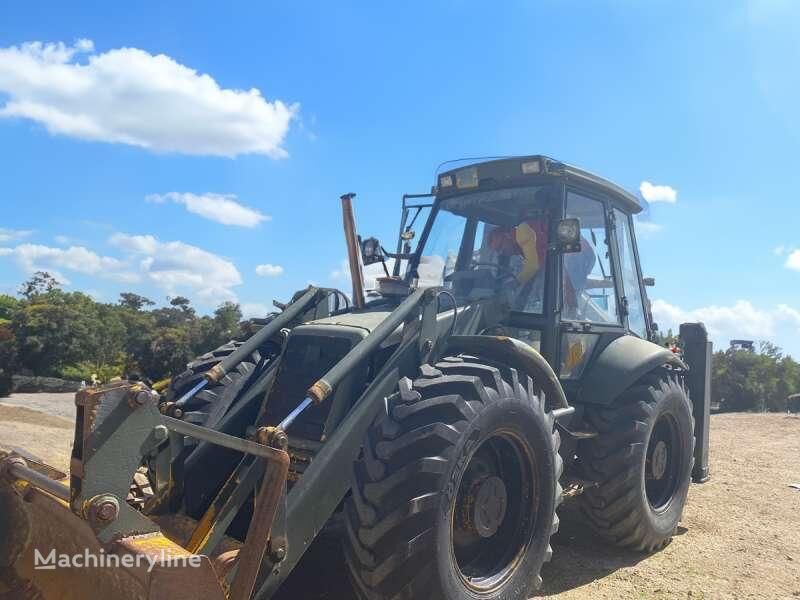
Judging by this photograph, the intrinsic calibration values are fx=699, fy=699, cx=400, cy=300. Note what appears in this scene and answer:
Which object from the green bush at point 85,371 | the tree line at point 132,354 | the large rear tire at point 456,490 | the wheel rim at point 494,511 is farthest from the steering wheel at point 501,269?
the green bush at point 85,371

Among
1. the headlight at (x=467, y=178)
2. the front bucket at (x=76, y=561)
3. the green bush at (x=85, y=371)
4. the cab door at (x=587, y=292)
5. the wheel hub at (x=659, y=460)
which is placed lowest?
the green bush at (x=85, y=371)

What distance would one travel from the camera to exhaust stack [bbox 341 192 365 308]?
498cm

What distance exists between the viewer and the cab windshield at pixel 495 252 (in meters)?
5.37

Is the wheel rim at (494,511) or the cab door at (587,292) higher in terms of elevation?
the cab door at (587,292)

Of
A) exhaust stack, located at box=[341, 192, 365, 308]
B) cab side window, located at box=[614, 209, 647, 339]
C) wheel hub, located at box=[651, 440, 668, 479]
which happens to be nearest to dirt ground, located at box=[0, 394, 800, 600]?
wheel hub, located at box=[651, 440, 668, 479]

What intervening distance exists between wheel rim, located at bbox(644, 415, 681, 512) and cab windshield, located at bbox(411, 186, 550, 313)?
5.54 feet

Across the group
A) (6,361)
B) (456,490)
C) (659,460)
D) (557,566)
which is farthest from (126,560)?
(6,361)

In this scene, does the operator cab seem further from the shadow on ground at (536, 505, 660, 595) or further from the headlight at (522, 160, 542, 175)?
the shadow on ground at (536, 505, 660, 595)

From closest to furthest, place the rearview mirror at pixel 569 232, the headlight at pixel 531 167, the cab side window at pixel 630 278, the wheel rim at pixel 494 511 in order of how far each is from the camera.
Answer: the wheel rim at pixel 494 511 → the rearview mirror at pixel 569 232 → the headlight at pixel 531 167 → the cab side window at pixel 630 278

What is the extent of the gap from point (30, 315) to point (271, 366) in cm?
2176

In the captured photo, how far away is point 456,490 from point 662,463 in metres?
3.08

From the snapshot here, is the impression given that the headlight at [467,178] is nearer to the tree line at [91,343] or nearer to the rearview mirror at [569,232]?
the rearview mirror at [569,232]

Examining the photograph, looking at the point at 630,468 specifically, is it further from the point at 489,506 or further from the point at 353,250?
the point at 353,250

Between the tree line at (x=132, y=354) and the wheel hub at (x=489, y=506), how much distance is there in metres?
16.2
